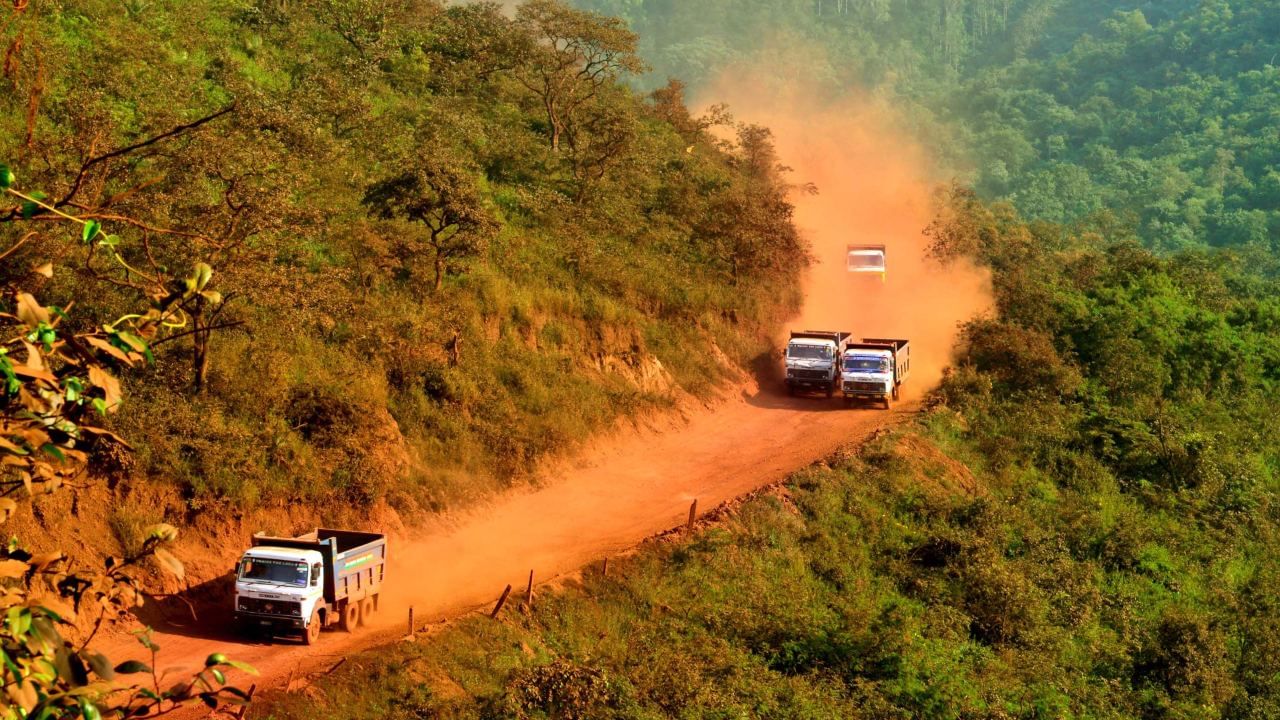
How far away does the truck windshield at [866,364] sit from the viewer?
125 feet

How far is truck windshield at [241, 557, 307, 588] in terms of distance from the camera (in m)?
20.6

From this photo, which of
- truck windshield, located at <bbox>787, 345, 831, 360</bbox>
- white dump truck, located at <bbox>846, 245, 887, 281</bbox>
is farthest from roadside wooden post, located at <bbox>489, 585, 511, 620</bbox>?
white dump truck, located at <bbox>846, 245, 887, 281</bbox>

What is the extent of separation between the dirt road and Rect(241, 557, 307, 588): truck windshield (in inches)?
45.5

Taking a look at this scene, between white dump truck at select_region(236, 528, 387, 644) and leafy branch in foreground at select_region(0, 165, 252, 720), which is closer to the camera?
leafy branch in foreground at select_region(0, 165, 252, 720)

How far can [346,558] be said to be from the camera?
21.3 meters

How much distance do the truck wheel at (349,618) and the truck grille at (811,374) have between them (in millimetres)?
19764

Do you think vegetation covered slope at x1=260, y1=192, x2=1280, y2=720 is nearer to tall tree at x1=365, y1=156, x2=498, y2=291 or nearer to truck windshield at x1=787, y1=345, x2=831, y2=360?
truck windshield at x1=787, y1=345, x2=831, y2=360

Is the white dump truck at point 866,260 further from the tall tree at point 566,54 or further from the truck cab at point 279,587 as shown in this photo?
the truck cab at point 279,587

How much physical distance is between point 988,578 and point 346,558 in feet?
47.6

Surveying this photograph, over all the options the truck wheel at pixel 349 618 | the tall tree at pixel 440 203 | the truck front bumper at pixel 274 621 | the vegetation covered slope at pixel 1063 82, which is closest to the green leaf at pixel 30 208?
the truck front bumper at pixel 274 621

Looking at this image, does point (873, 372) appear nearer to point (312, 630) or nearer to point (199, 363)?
point (199, 363)

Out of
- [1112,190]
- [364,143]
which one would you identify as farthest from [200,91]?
[1112,190]

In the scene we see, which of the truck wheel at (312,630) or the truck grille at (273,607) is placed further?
the truck wheel at (312,630)

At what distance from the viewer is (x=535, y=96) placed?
2096 inches
